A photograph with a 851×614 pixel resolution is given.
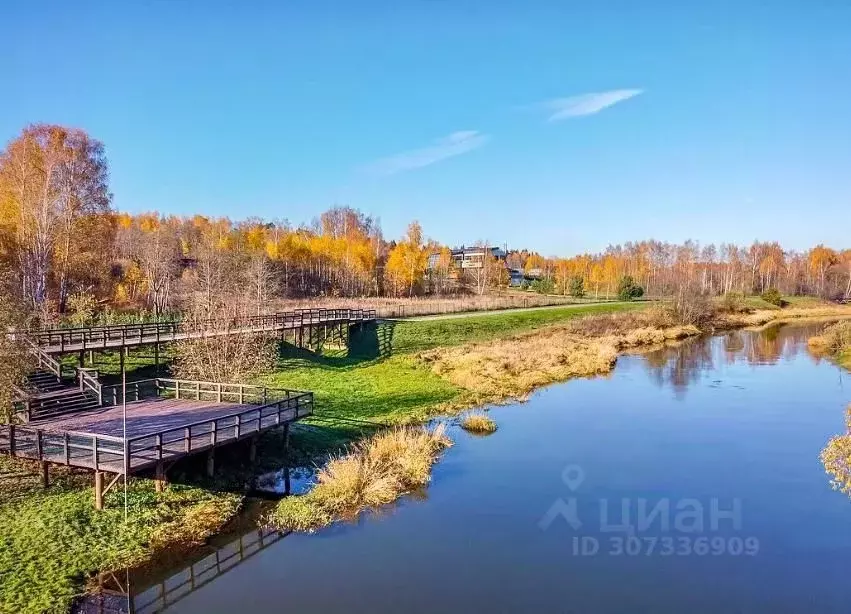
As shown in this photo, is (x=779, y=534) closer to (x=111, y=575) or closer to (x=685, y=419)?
(x=685, y=419)

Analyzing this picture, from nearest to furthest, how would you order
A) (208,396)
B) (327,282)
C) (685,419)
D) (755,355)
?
(208,396) < (685,419) < (755,355) < (327,282)

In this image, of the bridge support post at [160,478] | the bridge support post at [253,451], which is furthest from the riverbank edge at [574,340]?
the bridge support post at [160,478]

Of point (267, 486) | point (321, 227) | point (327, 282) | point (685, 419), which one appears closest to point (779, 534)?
point (685, 419)

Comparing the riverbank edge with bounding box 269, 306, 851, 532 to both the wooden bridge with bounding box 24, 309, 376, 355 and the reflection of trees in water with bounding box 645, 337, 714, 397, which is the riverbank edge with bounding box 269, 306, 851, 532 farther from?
the wooden bridge with bounding box 24, 309, 376, 355

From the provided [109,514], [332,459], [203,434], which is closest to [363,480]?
[332,459]

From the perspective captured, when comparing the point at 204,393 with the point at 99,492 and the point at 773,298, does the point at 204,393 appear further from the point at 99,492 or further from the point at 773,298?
the point at 773,298

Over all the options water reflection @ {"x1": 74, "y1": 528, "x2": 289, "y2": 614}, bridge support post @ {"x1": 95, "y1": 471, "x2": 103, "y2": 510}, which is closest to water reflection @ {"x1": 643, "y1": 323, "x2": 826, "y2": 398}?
water reflection @ {"x1": 74, "y1": 528, "x2": 289, "y2": 614}
